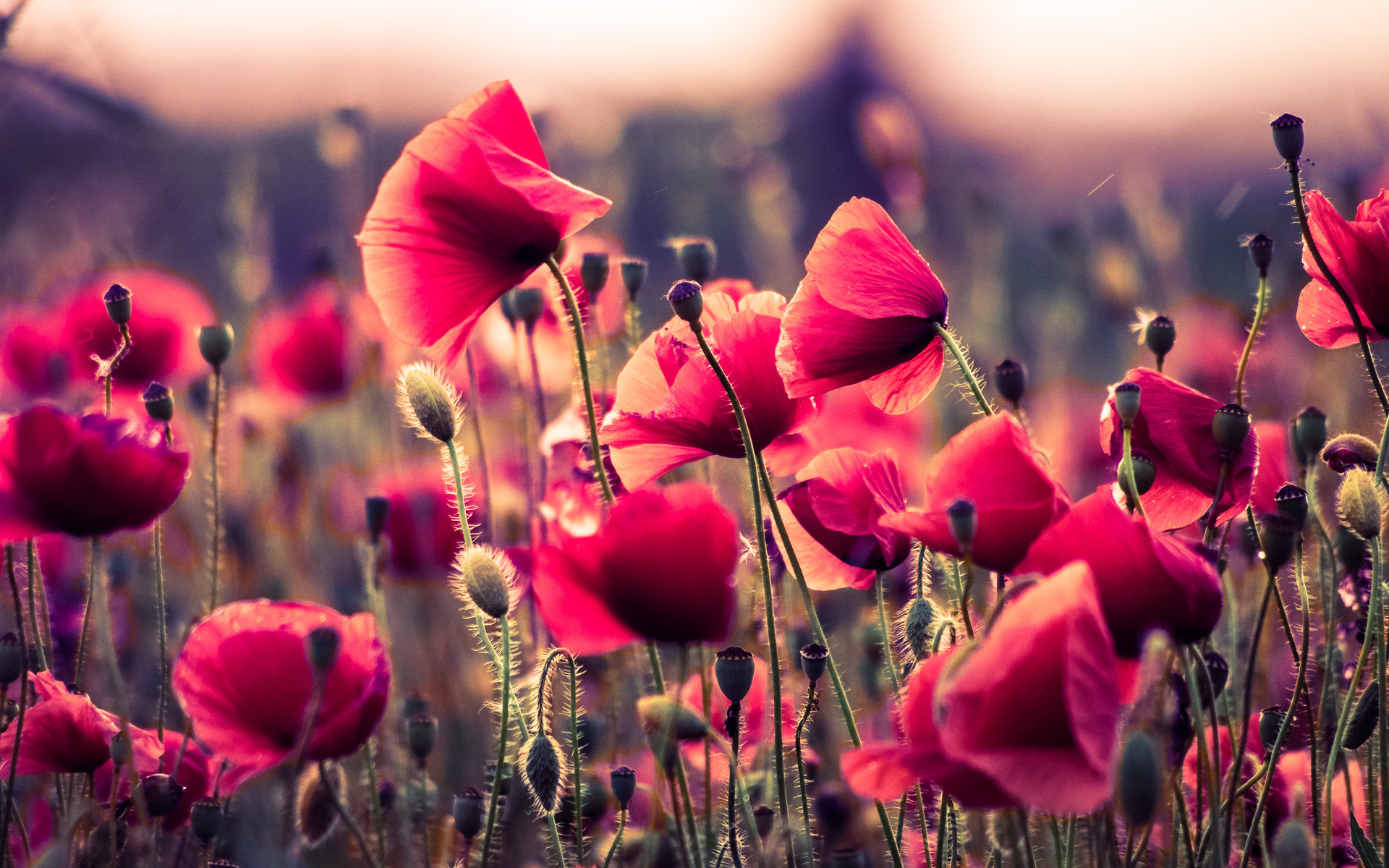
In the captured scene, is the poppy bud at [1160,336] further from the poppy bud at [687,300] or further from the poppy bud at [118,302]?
the poppy bud at [118,302]

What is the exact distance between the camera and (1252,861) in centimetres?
105

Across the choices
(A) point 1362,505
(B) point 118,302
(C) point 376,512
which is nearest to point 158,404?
(B) point 118,302

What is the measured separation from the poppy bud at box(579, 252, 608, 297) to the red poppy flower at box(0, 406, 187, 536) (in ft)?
1.52

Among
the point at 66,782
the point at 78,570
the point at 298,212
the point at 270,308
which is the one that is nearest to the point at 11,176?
→ the point at 270,308

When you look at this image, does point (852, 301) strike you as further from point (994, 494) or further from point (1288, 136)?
point (1288, 136)

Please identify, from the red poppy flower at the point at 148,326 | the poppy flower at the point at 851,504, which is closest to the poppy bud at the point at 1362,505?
the poppy flower at the point at 851,504

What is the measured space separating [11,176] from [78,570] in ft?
2.95

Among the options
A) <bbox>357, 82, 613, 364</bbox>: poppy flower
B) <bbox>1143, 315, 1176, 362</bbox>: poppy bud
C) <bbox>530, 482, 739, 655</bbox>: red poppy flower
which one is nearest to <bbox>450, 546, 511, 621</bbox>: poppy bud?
<bbox>530, 482, 739, 655</bbox>: red poppy flower

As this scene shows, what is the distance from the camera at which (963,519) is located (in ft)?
2.21

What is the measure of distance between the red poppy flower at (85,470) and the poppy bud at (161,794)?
0.23 metres

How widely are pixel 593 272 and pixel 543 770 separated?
0.58 metres

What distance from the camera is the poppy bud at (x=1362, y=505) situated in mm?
833

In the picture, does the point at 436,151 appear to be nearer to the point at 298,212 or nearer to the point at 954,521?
the point at 954,521

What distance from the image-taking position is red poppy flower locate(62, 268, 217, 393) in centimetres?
171
